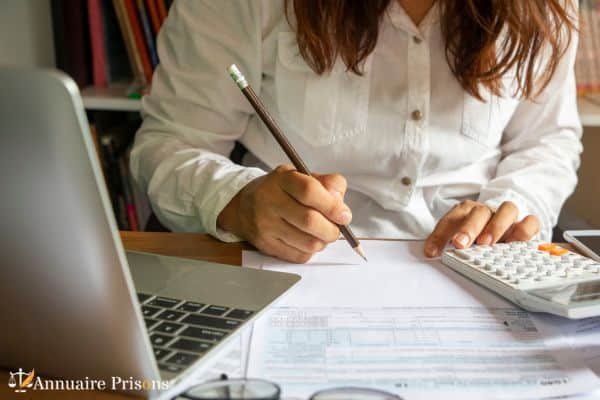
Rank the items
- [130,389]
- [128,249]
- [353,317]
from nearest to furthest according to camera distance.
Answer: [130,389], [353,317], [128,249]

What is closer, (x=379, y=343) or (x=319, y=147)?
(x=379, y=343)

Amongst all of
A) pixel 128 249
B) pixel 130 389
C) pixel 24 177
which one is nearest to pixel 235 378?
pixel 130 389

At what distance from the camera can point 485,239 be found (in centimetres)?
85

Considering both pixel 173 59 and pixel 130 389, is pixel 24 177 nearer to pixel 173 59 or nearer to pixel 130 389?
pixel 130 389

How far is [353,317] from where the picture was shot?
658mm

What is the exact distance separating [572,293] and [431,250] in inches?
7.1

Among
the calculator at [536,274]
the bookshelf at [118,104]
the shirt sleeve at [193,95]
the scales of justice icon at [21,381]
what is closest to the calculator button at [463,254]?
the calculator at [536,274]

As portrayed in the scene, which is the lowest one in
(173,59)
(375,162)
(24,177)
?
(375,162)

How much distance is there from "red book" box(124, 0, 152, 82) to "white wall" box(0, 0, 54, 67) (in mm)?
169

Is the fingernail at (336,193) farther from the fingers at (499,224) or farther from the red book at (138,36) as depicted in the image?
the red book at (138,36)

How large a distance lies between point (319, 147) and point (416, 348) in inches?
18.8

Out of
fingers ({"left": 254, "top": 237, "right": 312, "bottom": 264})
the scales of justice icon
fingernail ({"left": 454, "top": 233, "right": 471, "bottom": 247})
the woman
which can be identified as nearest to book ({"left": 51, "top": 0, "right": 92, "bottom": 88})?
the woman

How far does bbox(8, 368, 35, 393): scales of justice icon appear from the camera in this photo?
1.75 feet

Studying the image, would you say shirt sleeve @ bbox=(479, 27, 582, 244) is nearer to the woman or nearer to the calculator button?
the woman
